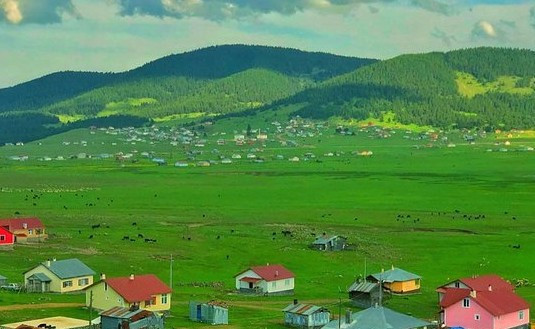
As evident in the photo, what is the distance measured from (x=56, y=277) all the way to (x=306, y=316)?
24.8 m

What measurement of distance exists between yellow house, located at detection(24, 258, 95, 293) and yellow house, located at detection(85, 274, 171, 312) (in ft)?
28.1

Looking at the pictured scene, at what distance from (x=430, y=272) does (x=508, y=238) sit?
92.3 ft

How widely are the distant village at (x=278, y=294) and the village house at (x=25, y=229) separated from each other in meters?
20.3

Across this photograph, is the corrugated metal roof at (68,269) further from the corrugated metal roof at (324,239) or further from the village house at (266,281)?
the corrugated metal roof at (324,239)

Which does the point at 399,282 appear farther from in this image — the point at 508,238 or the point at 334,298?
the point at 508,238

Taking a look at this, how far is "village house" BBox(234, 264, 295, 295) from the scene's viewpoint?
265 feet

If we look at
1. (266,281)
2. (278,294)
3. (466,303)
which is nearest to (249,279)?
(266,281)

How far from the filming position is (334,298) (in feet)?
254

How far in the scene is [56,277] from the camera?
78.1m

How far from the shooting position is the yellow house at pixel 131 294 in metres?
68.0

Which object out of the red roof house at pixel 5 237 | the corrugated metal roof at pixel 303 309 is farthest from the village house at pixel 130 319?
the red roof house at pixel 5 237

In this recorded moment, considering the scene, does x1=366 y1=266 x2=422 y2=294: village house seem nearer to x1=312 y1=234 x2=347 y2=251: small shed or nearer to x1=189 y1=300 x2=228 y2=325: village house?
x1=189 y1=300 x2=228 y2=325: village house

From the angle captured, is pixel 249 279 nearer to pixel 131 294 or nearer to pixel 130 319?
pixel 131 294

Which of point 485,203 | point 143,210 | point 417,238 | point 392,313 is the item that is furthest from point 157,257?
point 485,203
